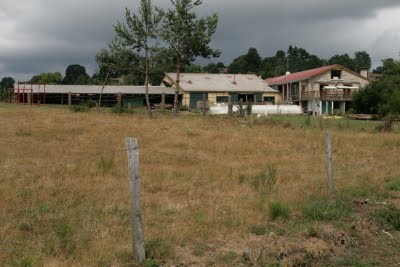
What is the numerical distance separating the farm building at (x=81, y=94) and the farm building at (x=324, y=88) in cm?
1844

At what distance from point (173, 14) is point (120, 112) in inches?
484

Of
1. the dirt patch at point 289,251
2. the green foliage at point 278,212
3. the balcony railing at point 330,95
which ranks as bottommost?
the dirt patch at point 289,251

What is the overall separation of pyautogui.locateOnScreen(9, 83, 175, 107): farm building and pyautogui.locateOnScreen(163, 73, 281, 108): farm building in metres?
2.73

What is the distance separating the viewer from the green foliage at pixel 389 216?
7516mm

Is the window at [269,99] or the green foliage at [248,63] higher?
the green foliage at [248,63]

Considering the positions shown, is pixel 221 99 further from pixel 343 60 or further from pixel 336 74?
pixel 343 60

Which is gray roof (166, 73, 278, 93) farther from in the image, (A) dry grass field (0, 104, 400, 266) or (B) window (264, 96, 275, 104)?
(A) dry grass field (0, 104, 400, 266)

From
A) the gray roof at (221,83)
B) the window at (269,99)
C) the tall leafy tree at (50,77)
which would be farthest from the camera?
the tall leafy tree at (50,77)

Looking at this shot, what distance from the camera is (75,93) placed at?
169 feet

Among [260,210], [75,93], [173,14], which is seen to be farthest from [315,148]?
[75,93]

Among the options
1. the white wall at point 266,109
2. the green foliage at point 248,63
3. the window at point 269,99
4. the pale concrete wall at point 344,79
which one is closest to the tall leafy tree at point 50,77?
the green foliage at point 248,63

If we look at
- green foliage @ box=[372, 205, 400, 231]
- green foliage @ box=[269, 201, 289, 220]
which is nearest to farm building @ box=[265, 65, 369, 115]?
green foliage @ box=[372, 205, 400, 231]

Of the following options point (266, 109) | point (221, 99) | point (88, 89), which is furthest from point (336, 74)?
point (88, 89)

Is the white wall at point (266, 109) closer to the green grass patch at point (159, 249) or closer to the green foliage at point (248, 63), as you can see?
the green grass patch at point (159, 249)
